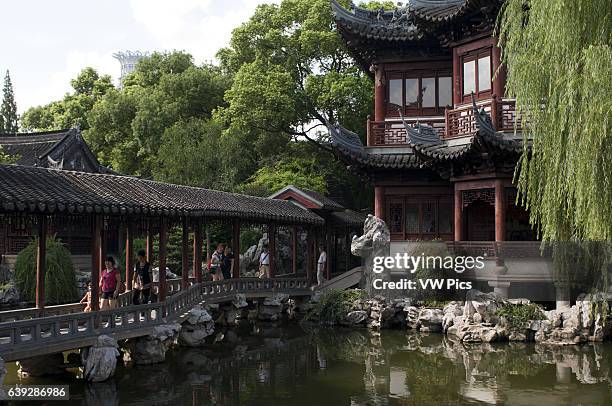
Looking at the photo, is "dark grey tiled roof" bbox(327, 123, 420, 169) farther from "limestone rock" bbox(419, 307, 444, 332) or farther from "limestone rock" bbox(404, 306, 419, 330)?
"limestone rock" bbox(419, 307, 444, 332)

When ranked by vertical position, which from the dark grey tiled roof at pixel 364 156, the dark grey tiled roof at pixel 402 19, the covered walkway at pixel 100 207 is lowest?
the covered walkway at pixel 100 207

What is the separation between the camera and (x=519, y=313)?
1469 cm

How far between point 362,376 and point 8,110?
39298 millimetres

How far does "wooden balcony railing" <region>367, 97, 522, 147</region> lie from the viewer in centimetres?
1570

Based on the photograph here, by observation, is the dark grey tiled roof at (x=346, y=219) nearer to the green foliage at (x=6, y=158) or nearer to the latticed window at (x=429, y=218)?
the latticed window at (x=429, y=218)

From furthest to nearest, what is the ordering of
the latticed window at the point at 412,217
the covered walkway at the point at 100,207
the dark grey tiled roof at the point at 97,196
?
the latticed window at the point at 412,217, the covered walkway at the point at 100,207, the dark grey tiled roof at the point at 97,196

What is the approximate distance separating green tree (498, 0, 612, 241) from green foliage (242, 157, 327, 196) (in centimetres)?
1672

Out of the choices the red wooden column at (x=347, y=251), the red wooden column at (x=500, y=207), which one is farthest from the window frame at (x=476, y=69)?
the red wooden column at (x=347, y=251)

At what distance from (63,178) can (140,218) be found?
2.21 metres

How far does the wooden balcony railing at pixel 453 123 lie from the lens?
1570cm

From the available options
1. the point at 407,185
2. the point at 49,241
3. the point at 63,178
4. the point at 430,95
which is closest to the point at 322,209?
the point at 407,185

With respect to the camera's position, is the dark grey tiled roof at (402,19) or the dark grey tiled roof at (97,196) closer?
the dark grey tiled roof at (97,196)

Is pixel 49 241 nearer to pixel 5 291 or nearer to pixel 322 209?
pixel 5 291

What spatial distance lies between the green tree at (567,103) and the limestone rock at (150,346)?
6873 mm
